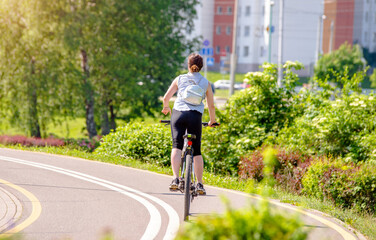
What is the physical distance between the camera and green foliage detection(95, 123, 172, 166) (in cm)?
1293

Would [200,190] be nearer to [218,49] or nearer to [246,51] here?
[246,51]

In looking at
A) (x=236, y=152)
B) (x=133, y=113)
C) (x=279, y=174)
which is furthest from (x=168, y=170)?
(x=133, y=113)

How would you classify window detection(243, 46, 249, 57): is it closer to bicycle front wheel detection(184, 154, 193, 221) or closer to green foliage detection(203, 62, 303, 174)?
green foliage detection(203, 62, 303, 174)

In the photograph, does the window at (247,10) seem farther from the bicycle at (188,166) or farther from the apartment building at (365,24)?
the bicycle at (188,166)

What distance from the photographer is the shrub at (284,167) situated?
1193 cm

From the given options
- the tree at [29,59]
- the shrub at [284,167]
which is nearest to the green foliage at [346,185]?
the shrub at [284,167]

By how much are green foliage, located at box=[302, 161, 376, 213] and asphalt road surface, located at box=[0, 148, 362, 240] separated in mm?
2161

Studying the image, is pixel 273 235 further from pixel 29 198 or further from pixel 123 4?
pixel 123 4

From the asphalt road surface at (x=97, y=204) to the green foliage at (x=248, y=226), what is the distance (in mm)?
1377

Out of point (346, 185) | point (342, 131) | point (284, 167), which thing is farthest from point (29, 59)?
point (346, 185)

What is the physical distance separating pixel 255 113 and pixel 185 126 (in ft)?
26.2

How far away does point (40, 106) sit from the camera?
1005 inches

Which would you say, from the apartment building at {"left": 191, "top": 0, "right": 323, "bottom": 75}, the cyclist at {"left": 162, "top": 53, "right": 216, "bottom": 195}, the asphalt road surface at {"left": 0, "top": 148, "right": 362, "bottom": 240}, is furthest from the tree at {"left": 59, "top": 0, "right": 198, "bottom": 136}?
the apartment building at {"left": 191, "top": 0, "right": 323, "bottom": 75}

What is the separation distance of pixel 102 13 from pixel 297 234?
23.7 meters
